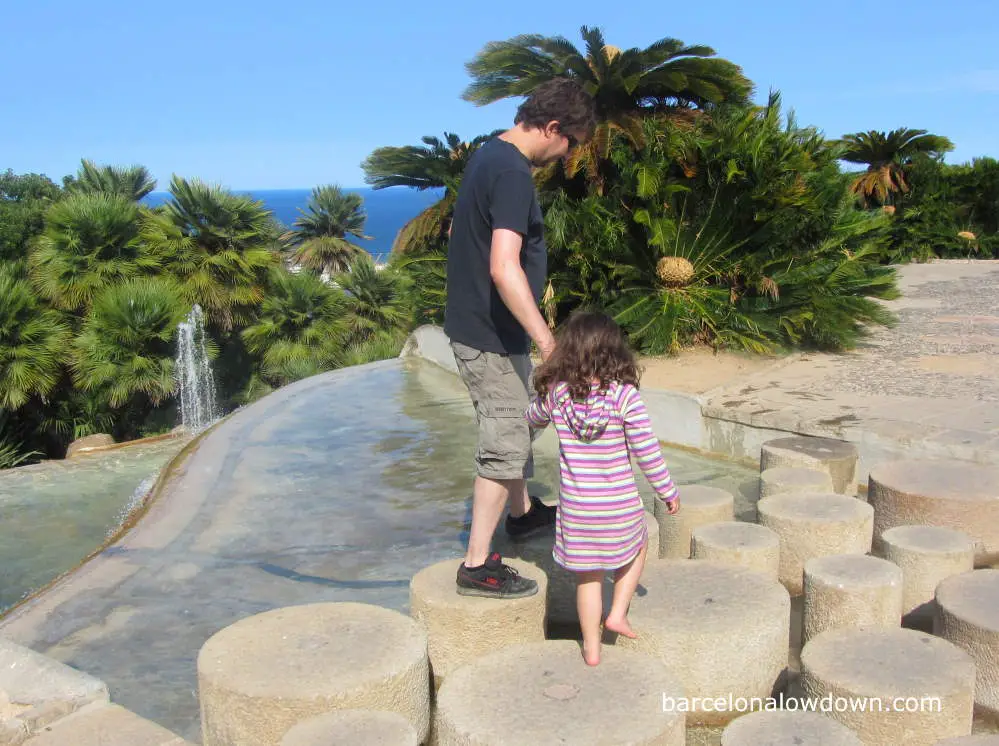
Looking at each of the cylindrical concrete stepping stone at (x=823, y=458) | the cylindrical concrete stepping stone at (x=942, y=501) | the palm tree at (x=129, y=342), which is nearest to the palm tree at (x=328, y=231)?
the palm tree at (x=129, y=342)

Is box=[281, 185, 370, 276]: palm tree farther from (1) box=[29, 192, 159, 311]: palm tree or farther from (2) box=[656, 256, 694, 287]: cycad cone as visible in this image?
(2) box=[656, 256, 694, 287]: cycad cone

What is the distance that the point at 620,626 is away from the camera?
2.84 metres

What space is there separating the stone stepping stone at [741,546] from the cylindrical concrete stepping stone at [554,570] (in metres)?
0.18

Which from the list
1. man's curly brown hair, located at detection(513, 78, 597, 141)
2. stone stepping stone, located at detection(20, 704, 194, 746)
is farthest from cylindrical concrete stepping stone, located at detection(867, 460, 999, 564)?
stone stepping stone, located at detection(20, 704, 194, 746)

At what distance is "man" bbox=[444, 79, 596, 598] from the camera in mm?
2930

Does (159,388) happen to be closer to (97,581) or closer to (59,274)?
(59,274)

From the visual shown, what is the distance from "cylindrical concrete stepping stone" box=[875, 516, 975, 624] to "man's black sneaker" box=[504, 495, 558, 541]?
1.32 metres

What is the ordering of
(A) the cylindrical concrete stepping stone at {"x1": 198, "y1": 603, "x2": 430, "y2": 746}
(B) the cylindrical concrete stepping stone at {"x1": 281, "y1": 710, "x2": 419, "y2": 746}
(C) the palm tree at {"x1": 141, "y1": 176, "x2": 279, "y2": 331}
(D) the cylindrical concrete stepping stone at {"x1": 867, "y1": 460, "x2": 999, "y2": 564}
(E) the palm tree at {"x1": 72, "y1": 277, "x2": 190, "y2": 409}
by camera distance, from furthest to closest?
(C) the palm tree at {"x1": 141, "y1": 176, "x2": 279, "y2": 331} → (E) the palm tree at {"x1": 72, "y1": 277, "x2": 190, "y2": 409} → (D) the cylindrical concrete stepping stone at {"x1": 867, "y1": 460, "x2": 999, "y2": 564} → (A) the cylindrical concrete stepping stone at {"x1": 198, "y1": 603, "x2": 430, "y2": 746} → (B) the cylindrical concrete stepping stone at {"x1": 281, "y1": 710, "x2": 419, "y2": 746}

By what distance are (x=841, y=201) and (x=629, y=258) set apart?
6.84 ft

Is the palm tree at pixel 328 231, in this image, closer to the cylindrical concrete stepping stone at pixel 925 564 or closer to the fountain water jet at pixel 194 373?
the fountain water jet at pixel 194 373

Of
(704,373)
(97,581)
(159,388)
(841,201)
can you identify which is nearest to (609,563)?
(97,581)

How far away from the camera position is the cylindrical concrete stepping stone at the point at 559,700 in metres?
2.33

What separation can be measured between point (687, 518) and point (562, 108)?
6.28 feet

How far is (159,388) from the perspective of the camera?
54.1ft
